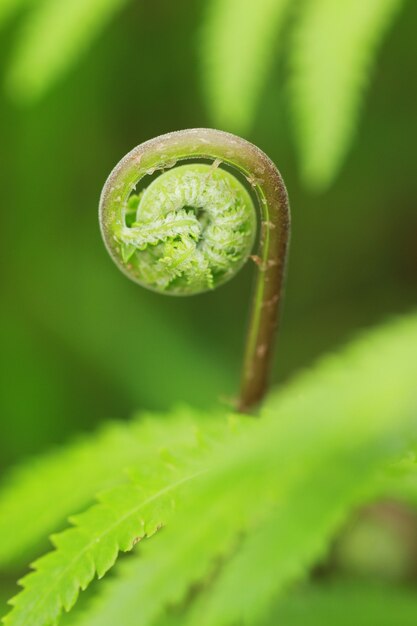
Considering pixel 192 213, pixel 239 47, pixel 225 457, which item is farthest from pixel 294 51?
pixel 225 457

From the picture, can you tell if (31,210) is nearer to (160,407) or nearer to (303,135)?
(160,407)

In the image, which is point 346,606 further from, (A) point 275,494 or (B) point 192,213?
(B) point 192,213

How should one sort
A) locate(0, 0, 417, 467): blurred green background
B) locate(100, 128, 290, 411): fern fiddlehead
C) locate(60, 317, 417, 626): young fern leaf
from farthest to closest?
locate(0, 0, 417, 467): blurred green background, locate(100, 128, 290, 411): fern fiddlehead, locate(60, 317, 417, 626): young fern leaf

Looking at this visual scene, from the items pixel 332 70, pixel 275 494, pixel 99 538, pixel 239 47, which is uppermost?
pixel 239 47

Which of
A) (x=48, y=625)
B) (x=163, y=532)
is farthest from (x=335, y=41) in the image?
(x=48, y=625)

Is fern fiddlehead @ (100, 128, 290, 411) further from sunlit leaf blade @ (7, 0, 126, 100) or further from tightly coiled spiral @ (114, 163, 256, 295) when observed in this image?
sunlit leaf blade @ (7, 0, 126, 100)

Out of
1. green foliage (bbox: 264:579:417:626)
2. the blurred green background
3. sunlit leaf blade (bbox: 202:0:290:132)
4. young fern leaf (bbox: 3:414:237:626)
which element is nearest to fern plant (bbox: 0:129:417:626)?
young fern leaf (bbox: 3:414:237:626)

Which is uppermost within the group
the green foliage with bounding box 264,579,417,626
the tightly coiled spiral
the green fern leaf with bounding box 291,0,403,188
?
the green fern leaf with bounding box 291,0,403,188

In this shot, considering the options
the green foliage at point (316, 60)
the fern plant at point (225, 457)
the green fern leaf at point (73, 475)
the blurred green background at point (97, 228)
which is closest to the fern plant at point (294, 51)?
the green foliage at point (316, 60)
